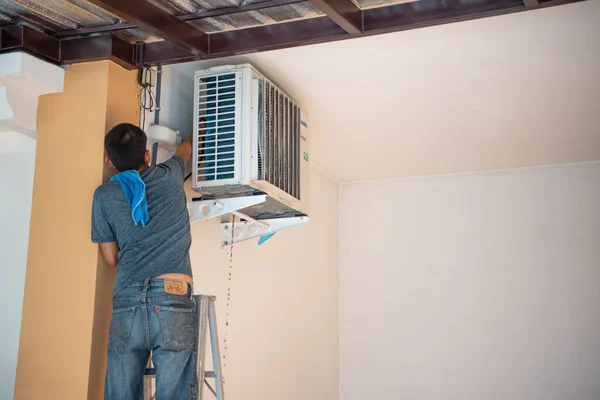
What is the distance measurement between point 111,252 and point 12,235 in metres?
0.85

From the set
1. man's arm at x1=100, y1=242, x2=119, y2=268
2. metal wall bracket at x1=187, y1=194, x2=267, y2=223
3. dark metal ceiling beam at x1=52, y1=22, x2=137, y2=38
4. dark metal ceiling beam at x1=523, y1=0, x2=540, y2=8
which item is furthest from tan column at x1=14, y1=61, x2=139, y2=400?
A: dark metal ceiling beam at x1=523, y1=0, x2=540, y2=8

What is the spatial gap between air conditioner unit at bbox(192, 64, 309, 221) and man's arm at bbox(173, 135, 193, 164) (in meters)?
0.03

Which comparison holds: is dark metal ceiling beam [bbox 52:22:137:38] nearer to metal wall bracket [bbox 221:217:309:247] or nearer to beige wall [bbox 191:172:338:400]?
→ beige wall [bbox 191:172:338:400]

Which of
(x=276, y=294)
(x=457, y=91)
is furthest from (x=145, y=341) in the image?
(x=457, y=91)

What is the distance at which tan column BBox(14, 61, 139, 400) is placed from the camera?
3008 millimetres

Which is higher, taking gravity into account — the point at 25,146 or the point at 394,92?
the point at 394,92

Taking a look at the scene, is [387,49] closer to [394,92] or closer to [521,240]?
[394,92]

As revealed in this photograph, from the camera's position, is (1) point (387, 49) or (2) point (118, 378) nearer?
(2) point (118, 378)

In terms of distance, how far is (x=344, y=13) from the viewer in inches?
118

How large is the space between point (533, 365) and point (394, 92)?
2.49 m

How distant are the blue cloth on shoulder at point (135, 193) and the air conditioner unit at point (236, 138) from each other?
601 millimetres

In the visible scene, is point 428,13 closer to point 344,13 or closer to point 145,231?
point 344,13

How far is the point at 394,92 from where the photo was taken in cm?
412

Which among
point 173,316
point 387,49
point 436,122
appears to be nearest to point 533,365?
point 436,122
